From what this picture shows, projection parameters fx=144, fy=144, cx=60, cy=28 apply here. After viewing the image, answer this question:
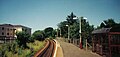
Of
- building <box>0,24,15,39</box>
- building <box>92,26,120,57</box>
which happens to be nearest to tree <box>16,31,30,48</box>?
building <box>92,26,120,57</box>

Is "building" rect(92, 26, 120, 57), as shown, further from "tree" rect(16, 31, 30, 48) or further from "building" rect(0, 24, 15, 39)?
"building" rect(0, 24, 15, 39)

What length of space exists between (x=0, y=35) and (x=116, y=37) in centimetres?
7290

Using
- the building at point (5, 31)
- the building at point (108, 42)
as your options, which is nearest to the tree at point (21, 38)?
the building at point (108, 42)

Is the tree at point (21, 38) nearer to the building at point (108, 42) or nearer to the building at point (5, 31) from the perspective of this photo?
the building at point (108, 42)

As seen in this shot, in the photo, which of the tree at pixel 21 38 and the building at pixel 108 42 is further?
the tree at pixel 21 38

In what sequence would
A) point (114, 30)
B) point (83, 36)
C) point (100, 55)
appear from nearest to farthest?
point (114, 30)
point (100, 55)
point (83, 36)

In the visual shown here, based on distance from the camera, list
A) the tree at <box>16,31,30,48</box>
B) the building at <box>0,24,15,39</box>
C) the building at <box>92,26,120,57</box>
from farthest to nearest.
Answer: the building at <box>0,24,15,39</box> < the tree at <box>16,31,30,48</box> < the building at <box>92,26,120,57</box>

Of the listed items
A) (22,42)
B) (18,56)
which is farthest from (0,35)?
(18,56)

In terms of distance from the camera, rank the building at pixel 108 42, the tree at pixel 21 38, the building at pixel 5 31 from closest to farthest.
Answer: the building at pixel 108 42 → the tree at pixel 21 38 → the building at pixel 5 31

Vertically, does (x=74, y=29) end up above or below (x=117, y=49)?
above

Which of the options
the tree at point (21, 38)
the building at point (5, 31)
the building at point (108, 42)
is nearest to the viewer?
the building at point (108, 42)

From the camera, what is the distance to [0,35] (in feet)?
261

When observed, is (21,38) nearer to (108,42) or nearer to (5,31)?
(108,42)

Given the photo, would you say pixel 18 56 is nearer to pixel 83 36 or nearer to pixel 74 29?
pixel 83 36
